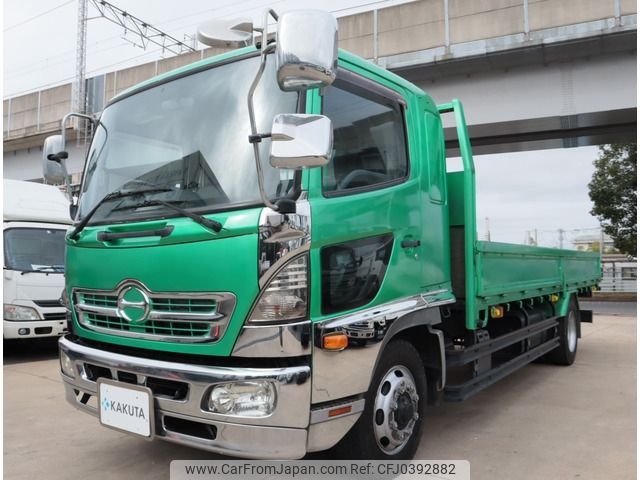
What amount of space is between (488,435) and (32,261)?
625 cm

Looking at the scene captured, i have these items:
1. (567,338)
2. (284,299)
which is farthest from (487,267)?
(567,338)

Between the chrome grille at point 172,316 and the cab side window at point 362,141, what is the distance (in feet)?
2.51

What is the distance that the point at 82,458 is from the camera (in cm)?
328

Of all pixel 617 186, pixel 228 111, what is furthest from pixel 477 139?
pixel 228 111

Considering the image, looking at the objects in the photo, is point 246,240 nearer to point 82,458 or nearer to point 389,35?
point 82,458

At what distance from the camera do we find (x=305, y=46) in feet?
6.92

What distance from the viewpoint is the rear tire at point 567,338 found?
598cm

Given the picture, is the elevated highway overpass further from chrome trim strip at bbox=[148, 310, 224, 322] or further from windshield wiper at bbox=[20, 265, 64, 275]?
chrome trim strip at bbox=[148, 310, 224, 322]

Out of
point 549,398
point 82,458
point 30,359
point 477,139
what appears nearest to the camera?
point 82,458

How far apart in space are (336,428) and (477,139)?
13.2m

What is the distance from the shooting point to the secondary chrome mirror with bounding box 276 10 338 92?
211cm

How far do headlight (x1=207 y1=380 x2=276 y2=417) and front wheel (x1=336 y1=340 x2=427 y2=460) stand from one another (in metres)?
0.59

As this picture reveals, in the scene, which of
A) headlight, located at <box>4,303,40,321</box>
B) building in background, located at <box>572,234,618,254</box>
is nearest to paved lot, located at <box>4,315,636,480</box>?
headlight, located at <box>4,303,40,321</box>

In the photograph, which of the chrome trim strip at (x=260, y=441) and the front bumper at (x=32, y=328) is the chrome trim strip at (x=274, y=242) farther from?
the front bumper at (x=32, y=328)
